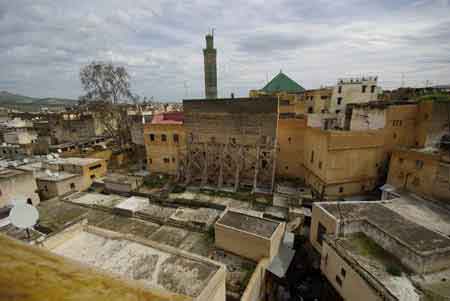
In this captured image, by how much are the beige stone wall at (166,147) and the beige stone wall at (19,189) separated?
8.59m

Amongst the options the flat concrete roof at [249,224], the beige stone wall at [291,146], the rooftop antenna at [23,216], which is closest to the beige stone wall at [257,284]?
the flat concrete roof at [249,224]

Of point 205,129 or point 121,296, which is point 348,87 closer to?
point 205,129

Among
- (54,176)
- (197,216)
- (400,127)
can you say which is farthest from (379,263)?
(54,176)

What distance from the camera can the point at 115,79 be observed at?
2522cm

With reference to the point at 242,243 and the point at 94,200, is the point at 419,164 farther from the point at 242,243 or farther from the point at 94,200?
the point at 94,200

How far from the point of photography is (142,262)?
691 cm

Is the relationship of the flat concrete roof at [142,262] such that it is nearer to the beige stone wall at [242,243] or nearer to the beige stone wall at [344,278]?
the beige stone wall at [242,243]

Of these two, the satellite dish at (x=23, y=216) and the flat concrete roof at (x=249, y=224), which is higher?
the satellite dish at (x=23, y=216)

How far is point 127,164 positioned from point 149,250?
63.1 feet

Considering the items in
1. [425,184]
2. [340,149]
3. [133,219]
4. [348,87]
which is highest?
[348,87]

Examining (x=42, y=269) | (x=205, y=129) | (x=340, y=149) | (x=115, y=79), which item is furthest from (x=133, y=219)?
(x=115, y=79)

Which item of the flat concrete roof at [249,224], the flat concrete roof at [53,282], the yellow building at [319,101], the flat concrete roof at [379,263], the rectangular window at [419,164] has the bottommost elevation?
the flat concrete roof at [379,263]

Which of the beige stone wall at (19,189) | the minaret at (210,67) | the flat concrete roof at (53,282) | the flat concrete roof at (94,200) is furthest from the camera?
the minaret at (210,67)

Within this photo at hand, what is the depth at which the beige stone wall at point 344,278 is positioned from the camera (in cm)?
703
